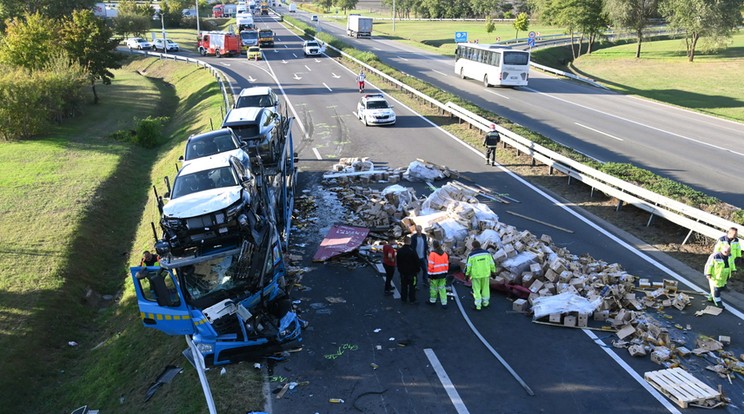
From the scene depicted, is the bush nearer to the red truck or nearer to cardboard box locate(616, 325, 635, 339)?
cardboard box locate(616, 325, 635, 339)

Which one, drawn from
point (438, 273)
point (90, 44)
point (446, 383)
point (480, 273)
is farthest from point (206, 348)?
point (90, 44)

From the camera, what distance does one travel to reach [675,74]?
5344 cm

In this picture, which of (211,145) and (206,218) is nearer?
(206,218)

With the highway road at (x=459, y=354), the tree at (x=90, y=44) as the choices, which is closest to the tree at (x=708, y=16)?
the highway road at (x=459, y=354)

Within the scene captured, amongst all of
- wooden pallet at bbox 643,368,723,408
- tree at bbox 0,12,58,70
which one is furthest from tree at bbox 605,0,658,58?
wooden pallet at bbox 643,368,723,408

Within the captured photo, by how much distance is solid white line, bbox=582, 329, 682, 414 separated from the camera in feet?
27.3

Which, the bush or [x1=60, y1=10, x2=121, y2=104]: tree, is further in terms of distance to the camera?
[x1=60, y1=10, x2=121, y2=104]: tree

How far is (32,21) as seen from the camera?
41.1 m

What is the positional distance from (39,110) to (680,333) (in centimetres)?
3328

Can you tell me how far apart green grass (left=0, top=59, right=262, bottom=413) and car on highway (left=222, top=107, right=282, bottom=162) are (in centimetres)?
538

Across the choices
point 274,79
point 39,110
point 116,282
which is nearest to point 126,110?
point 39,110

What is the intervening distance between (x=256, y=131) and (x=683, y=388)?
41.3 ft

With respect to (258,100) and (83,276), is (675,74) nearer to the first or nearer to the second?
(258,100)

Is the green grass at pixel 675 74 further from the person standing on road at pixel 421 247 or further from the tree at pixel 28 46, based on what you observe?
the tree at pixel 28 46
